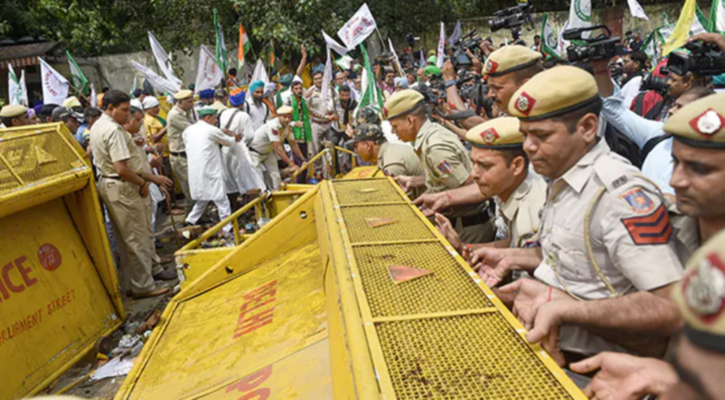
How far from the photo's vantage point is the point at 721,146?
1.13m

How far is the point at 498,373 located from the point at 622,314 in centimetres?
40

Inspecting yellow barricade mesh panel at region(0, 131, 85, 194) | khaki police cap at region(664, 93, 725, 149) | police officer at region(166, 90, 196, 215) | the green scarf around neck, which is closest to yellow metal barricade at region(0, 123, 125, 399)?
yellow barricade mesh panel at region(0, 131, 85, 194)

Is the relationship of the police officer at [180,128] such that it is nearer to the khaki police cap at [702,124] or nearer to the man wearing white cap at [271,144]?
the man wearing white cap at [271,144]

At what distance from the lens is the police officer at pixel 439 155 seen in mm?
3188

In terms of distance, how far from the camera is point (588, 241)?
4.90 feet

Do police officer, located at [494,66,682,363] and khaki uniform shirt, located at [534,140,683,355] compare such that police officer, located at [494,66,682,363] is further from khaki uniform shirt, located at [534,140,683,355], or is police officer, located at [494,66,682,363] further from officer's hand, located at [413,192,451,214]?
officer's hand, located at [413,192,451,214]

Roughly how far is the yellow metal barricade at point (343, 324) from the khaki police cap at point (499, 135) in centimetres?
55

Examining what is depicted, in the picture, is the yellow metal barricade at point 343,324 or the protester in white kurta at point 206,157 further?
the protester in white kurta at point 206,157

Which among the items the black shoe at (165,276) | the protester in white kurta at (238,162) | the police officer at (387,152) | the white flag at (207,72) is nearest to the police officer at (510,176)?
the police officer at (387,152)

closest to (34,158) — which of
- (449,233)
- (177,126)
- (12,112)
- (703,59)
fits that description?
(12,112)

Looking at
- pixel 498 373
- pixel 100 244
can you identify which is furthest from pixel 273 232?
pixel 498 373

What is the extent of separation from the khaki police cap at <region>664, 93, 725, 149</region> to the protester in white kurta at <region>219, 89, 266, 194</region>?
626cm

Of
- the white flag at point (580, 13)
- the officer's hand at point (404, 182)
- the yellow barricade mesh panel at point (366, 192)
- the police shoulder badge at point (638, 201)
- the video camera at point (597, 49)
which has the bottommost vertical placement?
the officer's hand at point (404, 182)

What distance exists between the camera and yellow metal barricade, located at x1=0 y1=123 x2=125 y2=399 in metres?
3.36
